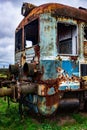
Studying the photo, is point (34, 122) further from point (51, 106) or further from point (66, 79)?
point (66, 79)

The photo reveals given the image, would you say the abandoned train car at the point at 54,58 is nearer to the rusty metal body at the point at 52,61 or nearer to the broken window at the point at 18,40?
the rusty metal body at the point at 52,61

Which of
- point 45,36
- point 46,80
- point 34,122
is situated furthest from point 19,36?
point 34,122

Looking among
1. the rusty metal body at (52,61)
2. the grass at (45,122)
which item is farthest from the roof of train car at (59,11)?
the grass at (45,122)

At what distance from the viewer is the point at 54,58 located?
7004 millimetres

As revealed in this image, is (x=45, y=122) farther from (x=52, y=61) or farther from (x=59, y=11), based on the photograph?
(x=59, y=11)

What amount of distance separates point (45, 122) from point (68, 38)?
302cm

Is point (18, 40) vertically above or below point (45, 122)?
above

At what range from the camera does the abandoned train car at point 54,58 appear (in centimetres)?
680

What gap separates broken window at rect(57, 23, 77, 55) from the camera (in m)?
7.71

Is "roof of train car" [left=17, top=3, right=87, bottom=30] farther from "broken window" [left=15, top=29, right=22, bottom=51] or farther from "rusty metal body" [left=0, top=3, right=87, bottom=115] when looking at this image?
"broken window" [left=15, top=29, right=22, bottom=51]

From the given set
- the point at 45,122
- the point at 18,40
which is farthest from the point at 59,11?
the point at 45,122

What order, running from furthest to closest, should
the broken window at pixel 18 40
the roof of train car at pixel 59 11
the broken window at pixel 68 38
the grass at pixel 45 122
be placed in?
the broken window at pixel 18 40 < the broken window at pixel 68 38 < the roof of train car at pixel 59 11 < the grass at pixel 45 122

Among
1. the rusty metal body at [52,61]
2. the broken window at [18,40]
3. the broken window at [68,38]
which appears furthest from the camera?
the broken window at [18,40]

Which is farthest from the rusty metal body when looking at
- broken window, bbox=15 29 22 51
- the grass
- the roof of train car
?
broken window, bbox=15 29 22 51
